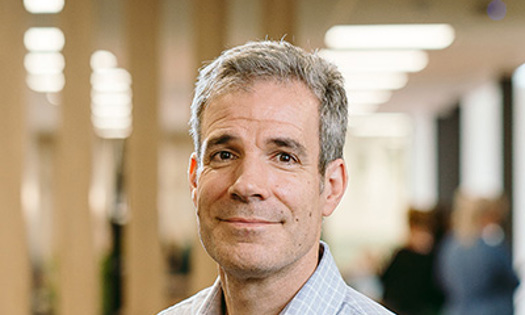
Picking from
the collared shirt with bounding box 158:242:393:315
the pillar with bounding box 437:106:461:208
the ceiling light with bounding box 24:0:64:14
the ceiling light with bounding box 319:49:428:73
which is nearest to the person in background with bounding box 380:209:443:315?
the ceiling light with bounding box 319:49:428:73

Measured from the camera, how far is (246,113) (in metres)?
1.35

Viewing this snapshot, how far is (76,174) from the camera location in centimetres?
387

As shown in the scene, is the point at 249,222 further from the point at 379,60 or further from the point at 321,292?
the point at 379,60

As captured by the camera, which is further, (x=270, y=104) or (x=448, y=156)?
(x=448, y=156)

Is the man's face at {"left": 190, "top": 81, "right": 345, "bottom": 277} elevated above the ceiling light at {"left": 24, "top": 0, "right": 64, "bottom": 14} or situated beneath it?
situated beneath

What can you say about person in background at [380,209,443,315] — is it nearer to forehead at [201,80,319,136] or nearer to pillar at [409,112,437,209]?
forehead at [201,80,319,136]

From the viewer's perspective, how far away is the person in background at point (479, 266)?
4.32 meters

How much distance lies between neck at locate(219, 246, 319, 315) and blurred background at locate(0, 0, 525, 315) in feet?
2.04

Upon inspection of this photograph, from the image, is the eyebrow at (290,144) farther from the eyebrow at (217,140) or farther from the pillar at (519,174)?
the pillar at (519,174)

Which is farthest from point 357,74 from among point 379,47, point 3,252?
point 3,252

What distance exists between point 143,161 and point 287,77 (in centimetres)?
288

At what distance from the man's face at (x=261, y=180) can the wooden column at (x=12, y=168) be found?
8.49ft

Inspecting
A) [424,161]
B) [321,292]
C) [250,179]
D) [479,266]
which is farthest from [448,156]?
[250,179]

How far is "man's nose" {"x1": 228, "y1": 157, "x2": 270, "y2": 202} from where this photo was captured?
129 cm
